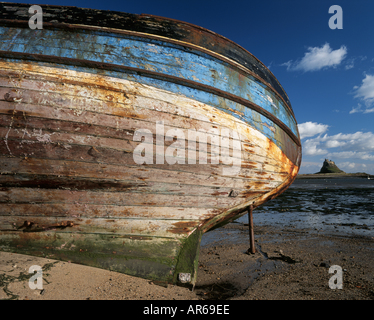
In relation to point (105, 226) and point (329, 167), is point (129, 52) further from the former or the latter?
point (329, 167)

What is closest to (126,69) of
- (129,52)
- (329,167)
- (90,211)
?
(129,52)

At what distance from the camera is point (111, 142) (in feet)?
7.29

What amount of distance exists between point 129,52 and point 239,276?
323 cm

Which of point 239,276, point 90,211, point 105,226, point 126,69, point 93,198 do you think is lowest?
point 239,276

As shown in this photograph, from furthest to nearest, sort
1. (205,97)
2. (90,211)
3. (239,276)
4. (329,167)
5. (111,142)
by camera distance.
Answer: (329,167)
(239,276)
(205,97)
(90,211)
(111,142)

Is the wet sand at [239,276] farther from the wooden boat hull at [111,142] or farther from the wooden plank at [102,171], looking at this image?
the wooden plank at [102,171]

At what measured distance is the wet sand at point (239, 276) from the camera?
2.02 meters

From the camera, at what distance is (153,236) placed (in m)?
2.42

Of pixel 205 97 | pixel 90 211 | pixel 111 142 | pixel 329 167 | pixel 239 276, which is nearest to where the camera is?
pixel 111 142

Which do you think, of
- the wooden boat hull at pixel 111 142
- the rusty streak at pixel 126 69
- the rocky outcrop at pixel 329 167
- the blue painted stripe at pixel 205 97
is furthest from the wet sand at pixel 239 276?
the rocky outcrop at pixel 329 167

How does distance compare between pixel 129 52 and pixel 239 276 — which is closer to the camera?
pixel 129 52

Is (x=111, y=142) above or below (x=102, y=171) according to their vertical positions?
above

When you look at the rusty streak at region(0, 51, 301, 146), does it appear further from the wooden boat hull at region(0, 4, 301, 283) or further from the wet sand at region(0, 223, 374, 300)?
the wet sand at region(0, 223, 374, 300)

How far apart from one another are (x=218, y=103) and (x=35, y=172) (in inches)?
85.7
